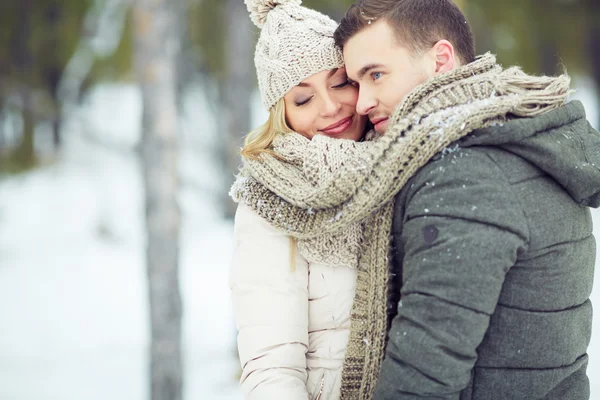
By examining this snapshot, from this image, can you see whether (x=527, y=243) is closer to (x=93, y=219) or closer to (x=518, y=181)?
(x=518, y=181)

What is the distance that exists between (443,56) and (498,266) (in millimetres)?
596

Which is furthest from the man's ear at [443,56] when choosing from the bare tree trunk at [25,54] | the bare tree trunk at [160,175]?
the bare tree trunk at [25,54]

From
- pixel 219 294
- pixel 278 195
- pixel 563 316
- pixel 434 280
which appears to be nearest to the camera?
pixel 434 280

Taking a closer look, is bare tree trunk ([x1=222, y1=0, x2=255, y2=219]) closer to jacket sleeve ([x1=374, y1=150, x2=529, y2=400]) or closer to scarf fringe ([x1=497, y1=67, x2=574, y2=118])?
scarf fringe ([x1=497, y1=67, x2=574, y2=118])

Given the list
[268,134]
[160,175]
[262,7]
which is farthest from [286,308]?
[160,175]

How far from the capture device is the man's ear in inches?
61.5

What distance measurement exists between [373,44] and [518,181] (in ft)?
1.69

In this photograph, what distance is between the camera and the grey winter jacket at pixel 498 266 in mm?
1192

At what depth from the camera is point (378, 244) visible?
143 centimetres

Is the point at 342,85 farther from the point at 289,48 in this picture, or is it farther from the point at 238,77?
the point at 238,77

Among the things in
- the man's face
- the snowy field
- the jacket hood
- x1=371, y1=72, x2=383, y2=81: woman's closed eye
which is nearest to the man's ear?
the man's face

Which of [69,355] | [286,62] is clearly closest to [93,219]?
[69,355]

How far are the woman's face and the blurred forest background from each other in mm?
1837

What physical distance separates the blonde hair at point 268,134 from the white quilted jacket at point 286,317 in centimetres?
20
